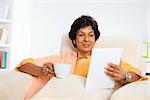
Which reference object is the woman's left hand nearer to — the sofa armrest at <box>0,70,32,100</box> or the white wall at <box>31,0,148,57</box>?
the sofa armrest at <box>0,70,32,100</box>

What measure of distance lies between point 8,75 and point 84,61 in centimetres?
40

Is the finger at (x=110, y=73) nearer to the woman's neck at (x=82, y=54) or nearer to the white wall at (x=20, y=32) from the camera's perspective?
the woman's neck at (x=82, y=54)

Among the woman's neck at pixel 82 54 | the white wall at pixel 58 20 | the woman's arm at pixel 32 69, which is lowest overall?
the woman's arm at pixel 32 69

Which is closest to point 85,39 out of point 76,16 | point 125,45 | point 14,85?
point 125,45

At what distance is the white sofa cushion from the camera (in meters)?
1.08

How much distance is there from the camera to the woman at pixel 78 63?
1.13 meters

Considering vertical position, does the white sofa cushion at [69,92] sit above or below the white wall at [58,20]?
below

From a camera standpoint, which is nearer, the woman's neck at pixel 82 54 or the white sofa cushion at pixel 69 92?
the white sofa cushion at pixel 69 92

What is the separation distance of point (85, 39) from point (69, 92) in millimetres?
443

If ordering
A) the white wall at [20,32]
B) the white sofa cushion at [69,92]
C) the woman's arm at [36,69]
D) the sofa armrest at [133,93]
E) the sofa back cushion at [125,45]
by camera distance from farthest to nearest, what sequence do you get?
the white wall at [20,32], the sofa back cushion at [125,45], the woman's arm at [36,69], the white sofa cushion at [69,92], the sofa armrest at [133,93]

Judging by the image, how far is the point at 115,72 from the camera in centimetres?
109

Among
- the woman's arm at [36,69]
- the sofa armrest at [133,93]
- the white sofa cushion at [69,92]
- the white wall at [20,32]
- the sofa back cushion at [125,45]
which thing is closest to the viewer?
the sofa armrest at [133,93]

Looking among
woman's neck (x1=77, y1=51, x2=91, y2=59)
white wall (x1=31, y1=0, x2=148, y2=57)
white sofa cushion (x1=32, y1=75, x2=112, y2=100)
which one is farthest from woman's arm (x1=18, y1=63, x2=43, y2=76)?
white wall (x1=31, y1=0, x2=148, y2=57)

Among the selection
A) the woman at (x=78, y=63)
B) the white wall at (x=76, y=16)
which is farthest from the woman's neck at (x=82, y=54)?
the white wall at (x=76, y=16)
